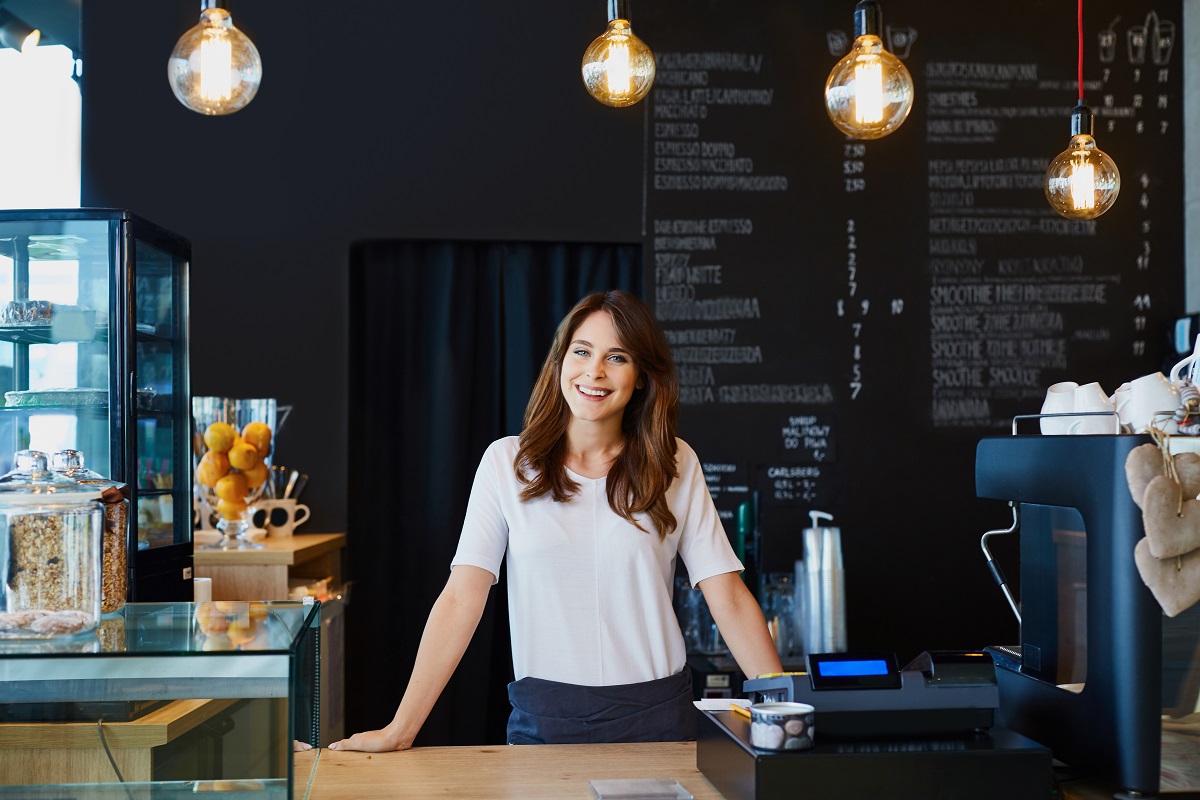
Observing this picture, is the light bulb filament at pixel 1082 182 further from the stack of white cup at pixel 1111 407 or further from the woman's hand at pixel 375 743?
the woman's hand at pixel 375 743

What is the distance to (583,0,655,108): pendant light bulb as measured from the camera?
2232 millimetres

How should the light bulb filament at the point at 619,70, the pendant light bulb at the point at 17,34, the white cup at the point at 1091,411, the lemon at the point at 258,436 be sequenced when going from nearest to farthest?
1. the white cup at the point at 1091,411
2. the light bulb filament at the point at 619,70
3. the lemon at the point at 258,436
4. the pendant light bulb at the point at 17,34

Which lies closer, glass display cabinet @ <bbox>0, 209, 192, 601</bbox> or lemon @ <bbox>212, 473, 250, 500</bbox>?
glass display cabinet @ <bbox>0, 209, 192, 601</bbox>

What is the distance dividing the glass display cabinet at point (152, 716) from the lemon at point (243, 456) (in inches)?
87.2

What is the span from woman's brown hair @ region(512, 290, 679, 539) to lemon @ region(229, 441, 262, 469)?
154 cm

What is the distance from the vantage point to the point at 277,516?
3697mm

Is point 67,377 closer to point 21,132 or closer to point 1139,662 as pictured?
point 21,132

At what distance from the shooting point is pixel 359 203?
3889 millimetres

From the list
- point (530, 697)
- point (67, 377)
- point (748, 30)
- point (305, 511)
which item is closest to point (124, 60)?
point (67, 377)

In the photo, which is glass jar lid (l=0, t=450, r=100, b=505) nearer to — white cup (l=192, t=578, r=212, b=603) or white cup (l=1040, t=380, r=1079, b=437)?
white cup (l=1040, t=380, r=1079, b=437)

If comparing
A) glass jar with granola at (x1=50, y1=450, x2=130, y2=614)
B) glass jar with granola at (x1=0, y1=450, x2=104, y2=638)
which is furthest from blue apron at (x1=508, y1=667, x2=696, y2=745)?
glass jar with granola at (x1=0, y1=450, x2=104, y2=638)

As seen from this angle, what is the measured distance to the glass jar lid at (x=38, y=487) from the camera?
1.37 meters

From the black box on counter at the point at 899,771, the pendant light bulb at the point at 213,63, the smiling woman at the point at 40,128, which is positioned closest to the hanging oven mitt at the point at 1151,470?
the black box on counter at the point at 899,771

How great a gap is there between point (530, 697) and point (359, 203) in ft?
7.61
